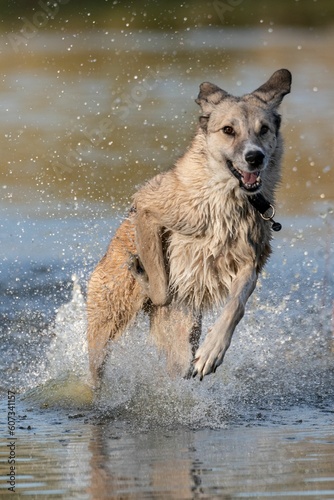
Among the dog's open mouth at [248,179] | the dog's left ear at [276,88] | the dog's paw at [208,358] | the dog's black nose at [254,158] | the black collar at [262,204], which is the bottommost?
the dog's paw at [208,358]

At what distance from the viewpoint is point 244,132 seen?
7645 millimetres

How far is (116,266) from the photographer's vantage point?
8.25 m

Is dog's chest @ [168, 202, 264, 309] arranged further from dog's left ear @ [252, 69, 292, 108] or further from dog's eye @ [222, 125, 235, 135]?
dog's left ear @ [252, 69, 292, 108]

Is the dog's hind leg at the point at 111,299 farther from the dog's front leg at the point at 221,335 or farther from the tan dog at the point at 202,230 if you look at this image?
the dog's front leg at the point at 221,335

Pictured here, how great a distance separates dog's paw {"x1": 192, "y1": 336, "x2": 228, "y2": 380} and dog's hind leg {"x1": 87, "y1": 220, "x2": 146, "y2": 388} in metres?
1.17

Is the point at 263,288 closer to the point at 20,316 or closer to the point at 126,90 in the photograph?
the point at 20,316

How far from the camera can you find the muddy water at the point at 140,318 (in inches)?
235

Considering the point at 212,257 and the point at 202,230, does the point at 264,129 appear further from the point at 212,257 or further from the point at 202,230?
the point at 212,257

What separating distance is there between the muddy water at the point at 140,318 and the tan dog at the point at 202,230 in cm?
29

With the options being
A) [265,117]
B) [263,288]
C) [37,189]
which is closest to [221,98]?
[265,117]

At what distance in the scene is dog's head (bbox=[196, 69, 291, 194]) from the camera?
7512mm

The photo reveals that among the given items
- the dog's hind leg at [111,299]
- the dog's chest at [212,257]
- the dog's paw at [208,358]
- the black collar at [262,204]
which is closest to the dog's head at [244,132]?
the black collar at [262,204]

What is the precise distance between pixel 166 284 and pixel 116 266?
0.42 m

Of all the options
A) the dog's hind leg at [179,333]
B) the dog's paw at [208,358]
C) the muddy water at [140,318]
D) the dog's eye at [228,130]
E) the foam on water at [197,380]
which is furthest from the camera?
the dog's hind leg at [179,333]
